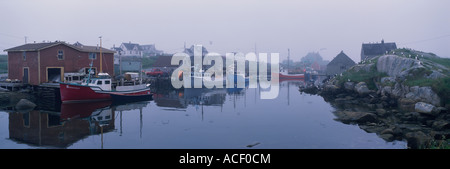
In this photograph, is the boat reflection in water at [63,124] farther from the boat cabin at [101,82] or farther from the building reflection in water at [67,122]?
the boat cabin at [101,82]

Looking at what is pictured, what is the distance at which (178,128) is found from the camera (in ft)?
64.5

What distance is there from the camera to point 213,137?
17.3 metres

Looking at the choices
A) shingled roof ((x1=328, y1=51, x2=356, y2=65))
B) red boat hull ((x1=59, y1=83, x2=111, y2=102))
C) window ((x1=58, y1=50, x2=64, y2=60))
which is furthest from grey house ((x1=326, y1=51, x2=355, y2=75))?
window ((x1=58, y1=50, x2=64, y2=60))

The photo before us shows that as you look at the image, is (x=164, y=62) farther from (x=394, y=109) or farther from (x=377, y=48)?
(x=394, y=109)

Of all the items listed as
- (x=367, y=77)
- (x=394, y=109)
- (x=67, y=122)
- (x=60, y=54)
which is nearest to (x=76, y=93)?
(x=60, y=54)

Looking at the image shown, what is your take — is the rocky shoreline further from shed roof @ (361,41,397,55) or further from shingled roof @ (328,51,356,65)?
shed roof @ (361,41,397,55)

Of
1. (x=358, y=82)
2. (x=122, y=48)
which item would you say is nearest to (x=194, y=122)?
(x=358, y=82)

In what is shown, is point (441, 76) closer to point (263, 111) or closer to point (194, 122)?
point (263, 111)

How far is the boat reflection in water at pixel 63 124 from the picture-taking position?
16703 millimetres

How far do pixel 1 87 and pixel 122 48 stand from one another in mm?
63695
